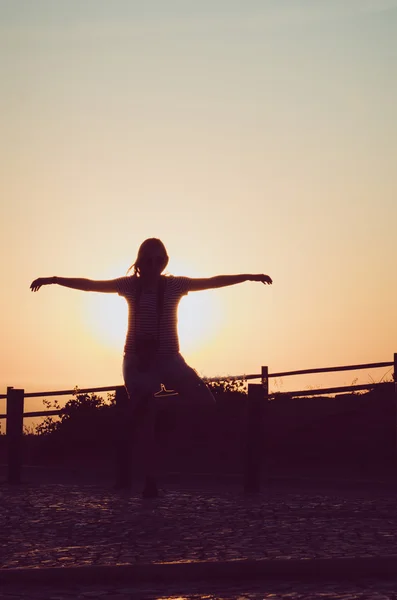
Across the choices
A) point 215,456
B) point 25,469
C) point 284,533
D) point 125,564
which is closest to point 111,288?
point 284,533

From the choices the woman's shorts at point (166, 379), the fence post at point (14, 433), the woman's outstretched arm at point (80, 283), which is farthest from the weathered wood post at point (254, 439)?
the fence post at point (14, 433)

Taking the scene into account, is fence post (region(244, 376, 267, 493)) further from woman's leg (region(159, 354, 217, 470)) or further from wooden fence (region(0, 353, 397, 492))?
woman's leg (region(159, 354, 217, 470))

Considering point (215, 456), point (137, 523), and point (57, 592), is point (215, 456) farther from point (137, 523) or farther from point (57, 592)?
point (57, 592)

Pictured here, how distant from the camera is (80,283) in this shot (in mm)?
9570

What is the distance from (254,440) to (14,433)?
3.22m

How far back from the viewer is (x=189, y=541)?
6.59m

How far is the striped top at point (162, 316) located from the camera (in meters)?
9.34

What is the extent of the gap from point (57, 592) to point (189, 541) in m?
1.64

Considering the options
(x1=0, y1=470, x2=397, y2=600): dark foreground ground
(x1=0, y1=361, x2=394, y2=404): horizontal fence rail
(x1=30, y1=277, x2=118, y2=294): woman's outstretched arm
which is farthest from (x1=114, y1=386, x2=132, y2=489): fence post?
(x1=0, y1=361, x2=394, y2=404): horizontal fence rail

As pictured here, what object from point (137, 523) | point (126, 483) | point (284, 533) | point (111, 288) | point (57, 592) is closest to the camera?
point (57, 592)

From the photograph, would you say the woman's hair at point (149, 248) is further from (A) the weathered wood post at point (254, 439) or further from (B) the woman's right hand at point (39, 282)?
(A) the weathered wood post at point (254, 439)

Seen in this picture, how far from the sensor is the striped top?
9.34m

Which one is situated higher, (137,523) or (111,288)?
(111,288)

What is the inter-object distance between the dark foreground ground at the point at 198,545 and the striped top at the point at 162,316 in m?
1.45
